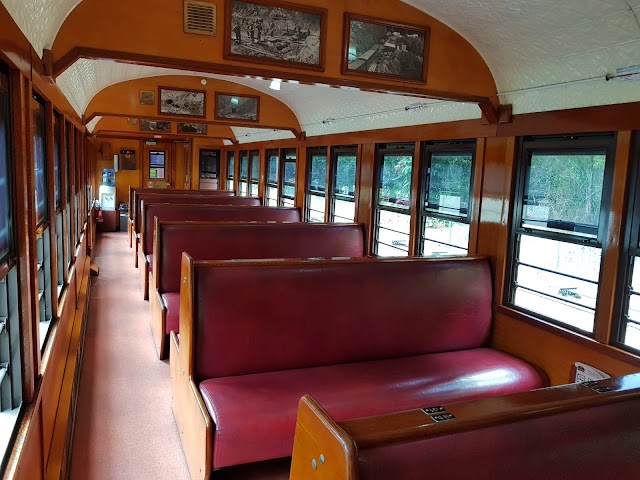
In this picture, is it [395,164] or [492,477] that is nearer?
[492,477]

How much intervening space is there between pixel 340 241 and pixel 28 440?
339cm

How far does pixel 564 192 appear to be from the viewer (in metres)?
3.31

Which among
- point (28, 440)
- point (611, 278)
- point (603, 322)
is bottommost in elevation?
point (28, 440)

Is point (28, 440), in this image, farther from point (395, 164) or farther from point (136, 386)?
point (395, 164)

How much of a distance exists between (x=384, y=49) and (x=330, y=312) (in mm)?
1814

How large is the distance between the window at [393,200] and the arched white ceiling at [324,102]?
0.30 metres

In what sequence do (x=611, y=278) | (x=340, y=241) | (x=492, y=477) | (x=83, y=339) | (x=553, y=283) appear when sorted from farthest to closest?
(x=340, y=241) → (x=83, y=339) → (x=553, y=283) → (x=611, y=278) → (x=492, y=477)

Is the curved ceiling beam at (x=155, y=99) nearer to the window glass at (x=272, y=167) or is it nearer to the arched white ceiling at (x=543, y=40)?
the window glass at (x=272, y=167)

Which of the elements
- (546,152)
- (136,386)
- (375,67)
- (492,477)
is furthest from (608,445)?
(136,386)

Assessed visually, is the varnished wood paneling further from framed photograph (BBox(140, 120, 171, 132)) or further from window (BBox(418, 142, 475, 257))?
framed photograph (BBox(140, 120, 171, 132))

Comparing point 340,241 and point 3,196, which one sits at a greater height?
point 3,196

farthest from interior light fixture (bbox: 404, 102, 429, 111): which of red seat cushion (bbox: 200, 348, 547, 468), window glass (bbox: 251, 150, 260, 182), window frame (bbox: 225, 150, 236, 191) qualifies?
window frame (bbox: 225, 150, 236, 191)

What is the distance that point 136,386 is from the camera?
147 inches

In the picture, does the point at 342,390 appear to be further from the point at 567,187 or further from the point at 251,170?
the point at 251,170
